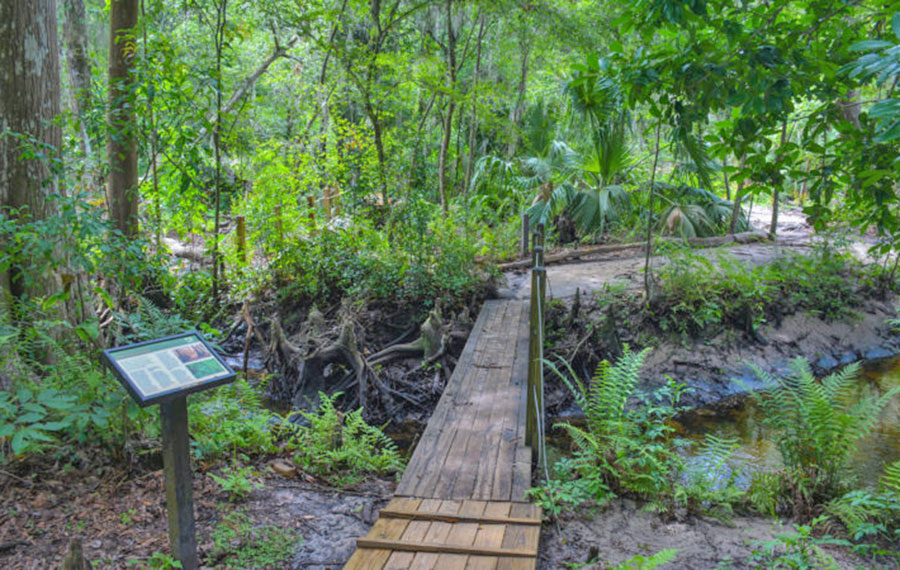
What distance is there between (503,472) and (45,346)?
3.66 meters

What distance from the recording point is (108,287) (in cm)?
790

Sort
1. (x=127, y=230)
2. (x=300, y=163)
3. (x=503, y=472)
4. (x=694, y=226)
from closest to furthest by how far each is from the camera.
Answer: (x=503, y=472)
(x=127, y=230)
(x=300, y=163)
(x=694, y=226)

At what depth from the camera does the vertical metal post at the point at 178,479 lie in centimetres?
294

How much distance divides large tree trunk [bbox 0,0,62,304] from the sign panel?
2402 mm

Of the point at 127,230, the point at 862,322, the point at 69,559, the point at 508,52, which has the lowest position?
the point at 862,322

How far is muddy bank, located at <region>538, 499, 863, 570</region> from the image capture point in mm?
3604

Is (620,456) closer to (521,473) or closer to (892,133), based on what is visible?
(521,473)

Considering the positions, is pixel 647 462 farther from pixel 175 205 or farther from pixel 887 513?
pixel 175 205

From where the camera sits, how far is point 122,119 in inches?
307

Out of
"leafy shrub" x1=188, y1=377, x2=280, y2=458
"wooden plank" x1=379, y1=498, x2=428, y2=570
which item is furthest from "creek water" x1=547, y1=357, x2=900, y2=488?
"leafy shrub" x1=188, y1=377, x2=280, y2=458

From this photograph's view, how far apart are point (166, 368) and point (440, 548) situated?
6.01 feet

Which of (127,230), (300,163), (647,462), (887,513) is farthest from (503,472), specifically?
(300,163)

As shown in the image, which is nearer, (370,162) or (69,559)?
(69,559)

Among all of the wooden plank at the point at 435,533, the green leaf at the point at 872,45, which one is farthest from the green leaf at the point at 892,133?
the wooden plank at the point at 435,533
